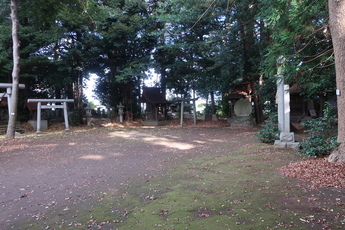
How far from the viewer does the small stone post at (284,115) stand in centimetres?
852

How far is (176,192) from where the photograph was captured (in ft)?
15.8

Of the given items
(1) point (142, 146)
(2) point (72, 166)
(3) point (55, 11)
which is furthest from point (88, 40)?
(2) point (72, 166)

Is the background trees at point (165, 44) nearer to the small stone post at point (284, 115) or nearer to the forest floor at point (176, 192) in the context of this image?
the small stone post at point (284, 115)

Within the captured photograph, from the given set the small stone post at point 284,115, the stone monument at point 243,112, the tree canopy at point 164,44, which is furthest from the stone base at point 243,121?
the small stone post at point 284,115

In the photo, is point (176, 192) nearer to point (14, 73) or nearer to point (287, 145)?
point (287, 145)

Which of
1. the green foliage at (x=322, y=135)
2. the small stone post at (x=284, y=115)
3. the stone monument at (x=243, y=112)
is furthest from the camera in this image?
the stone monument at (x=243, y=112)

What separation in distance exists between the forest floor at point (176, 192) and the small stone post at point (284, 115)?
544mm

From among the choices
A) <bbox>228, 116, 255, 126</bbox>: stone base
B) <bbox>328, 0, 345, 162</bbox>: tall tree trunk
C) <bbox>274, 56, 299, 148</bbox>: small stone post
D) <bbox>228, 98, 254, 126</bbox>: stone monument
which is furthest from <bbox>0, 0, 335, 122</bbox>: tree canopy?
<bbox>228, 116, 255, 126</bbox>: stone base

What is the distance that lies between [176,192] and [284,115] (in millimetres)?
6015

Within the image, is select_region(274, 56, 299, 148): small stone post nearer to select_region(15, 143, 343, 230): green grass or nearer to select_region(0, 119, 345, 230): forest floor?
select_region(0, 119, 345, 230): forest floor

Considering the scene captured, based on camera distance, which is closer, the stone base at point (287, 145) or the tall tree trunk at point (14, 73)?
the stone base at point (287, 145)

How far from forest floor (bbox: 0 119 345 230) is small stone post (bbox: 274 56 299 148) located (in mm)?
544

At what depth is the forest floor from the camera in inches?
138

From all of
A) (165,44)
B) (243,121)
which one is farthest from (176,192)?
(165,44)
